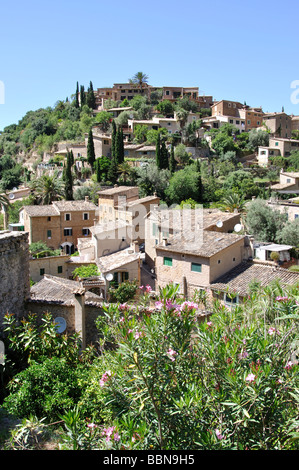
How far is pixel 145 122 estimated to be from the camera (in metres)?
68.6

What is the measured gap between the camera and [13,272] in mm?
10711

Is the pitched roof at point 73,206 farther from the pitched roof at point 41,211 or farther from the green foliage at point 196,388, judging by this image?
the green foliage at point 196,388

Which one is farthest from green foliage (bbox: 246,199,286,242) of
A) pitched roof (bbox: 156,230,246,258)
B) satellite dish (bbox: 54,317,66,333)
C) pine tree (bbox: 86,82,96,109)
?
pine tree (bbox: 86,82,96,109)

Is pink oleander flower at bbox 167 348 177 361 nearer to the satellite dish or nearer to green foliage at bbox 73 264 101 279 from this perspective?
the satellite dish

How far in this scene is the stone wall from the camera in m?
10.3

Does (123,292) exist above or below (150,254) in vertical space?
below

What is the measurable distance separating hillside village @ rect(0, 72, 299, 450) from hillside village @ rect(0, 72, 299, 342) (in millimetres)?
156

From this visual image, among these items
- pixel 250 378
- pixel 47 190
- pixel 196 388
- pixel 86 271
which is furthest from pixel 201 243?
pixel 47 190

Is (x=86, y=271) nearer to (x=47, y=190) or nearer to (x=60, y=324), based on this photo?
(x=60, y=324)

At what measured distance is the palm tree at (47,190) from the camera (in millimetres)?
42828

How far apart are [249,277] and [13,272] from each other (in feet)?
43.4

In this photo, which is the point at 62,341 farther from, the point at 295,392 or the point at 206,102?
the point at 206,102

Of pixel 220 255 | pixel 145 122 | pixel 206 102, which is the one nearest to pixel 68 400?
pixel 220 255
